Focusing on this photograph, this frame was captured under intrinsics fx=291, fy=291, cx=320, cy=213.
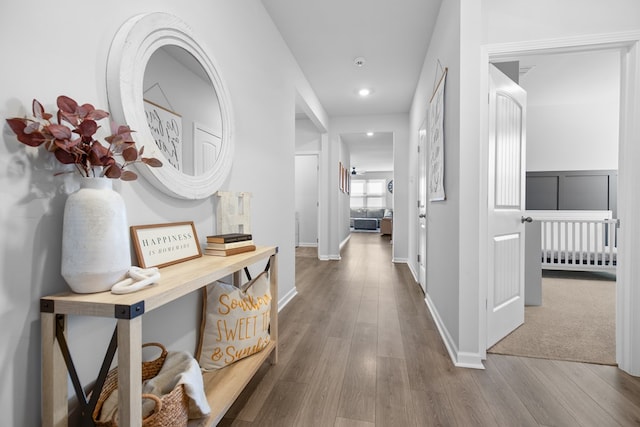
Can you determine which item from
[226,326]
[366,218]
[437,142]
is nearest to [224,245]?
[226,326]

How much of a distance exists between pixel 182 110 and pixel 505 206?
6.93 feet

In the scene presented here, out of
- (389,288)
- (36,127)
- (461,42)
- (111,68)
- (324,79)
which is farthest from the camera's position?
(324,79)

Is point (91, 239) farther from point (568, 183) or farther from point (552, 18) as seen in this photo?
point (568, 183)

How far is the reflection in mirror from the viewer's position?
120 cm

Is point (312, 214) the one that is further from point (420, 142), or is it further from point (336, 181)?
point (420, 142)

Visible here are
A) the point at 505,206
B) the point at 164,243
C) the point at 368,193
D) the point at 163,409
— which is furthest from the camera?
the point at 368,193

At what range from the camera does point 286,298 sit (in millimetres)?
2807

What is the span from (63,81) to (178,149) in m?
0.49

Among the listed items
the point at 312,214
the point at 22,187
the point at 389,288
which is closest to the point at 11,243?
the point at 22,187

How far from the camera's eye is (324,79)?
368 centimetres

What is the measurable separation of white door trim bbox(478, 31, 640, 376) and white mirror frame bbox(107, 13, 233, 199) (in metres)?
1.62

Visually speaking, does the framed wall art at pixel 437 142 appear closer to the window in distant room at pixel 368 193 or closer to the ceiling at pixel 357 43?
the ceiling at pixel 357 43

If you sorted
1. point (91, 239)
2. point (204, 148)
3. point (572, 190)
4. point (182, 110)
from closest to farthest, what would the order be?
point (91, 239) → point (182, 110) → point (204, 148) → point (572, 190)

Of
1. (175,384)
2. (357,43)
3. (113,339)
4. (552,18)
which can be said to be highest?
(357,43)
